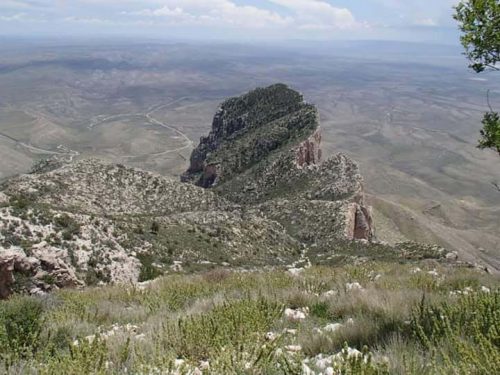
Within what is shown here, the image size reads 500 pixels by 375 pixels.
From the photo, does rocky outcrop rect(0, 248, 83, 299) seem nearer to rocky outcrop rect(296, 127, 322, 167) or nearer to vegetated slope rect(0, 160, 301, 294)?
vegetated slope rect(0, 160, 301, 294)

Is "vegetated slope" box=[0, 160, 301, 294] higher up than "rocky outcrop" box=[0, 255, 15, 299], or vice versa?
"rocky outcrop" box=[0, 255, 15, 299]

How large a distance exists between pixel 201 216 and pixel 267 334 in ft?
104

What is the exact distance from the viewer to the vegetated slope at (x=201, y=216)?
20.1 meters

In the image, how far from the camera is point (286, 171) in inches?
2183

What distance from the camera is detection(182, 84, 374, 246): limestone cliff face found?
43.4m

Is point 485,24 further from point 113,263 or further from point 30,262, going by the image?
point 113,263

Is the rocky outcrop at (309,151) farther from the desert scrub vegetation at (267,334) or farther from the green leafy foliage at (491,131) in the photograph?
the desert scrub vegetation at (267,334)

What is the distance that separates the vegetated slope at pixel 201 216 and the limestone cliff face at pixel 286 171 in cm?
17

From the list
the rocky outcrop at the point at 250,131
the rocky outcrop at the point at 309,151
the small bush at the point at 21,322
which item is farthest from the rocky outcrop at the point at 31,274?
the rocky outcrop at the point at 250,131

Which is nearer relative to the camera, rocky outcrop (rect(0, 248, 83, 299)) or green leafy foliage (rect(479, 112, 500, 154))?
green leafy foliage (rect(479, 112, 500, 154))

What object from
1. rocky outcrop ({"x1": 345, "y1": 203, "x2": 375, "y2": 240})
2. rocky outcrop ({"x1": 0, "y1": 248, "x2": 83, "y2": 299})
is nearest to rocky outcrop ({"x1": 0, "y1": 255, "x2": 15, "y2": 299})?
rocky outcrop ({"x1": 0, "y1": 248, "x2": 83, "y2": 299})

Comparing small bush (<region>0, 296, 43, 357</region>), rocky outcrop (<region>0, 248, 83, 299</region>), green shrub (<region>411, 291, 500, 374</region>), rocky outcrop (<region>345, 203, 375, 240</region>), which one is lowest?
rocky outcrop (<region>345, 203, 375, 240</region>)

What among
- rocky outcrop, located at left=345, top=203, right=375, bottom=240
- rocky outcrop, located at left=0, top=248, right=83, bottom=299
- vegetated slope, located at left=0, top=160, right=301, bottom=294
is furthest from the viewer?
rocky outcrop, located at left=345, top=203, right=375, bottom=240

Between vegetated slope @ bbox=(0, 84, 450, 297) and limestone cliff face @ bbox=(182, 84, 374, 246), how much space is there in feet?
0.57
